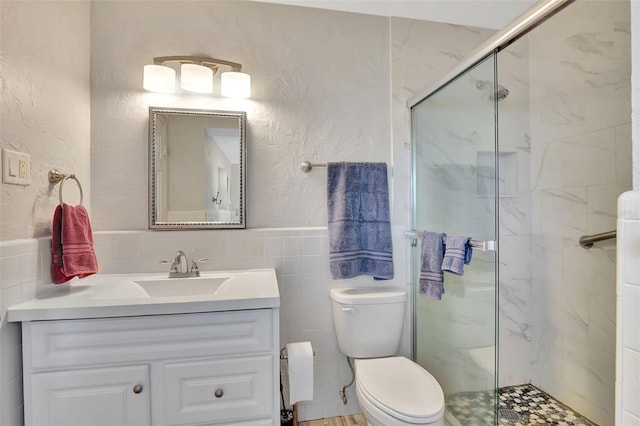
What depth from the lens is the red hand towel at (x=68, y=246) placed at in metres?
1.28

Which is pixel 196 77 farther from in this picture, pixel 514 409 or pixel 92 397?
pixel 514 409

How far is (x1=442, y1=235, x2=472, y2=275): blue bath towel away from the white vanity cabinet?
770 millimetres

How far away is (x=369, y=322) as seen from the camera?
1.64 meters

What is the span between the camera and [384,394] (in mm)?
1312

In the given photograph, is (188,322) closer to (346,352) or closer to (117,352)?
(117,352)

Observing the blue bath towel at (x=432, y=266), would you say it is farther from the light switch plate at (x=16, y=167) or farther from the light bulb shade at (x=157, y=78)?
the light switch plate at (x=16, y=167)

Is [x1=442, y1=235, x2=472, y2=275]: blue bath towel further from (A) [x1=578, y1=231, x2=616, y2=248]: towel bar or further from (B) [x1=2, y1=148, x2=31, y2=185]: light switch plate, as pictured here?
(B) [x1=2, y1=148, x2=31, y2=185]: light switch plate

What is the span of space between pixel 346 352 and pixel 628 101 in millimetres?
1811

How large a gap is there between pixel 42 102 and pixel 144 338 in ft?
3.38

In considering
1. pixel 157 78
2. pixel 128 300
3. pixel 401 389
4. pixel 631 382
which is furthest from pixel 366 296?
pixel 157 78

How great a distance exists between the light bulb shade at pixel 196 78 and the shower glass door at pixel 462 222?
3.81 feet

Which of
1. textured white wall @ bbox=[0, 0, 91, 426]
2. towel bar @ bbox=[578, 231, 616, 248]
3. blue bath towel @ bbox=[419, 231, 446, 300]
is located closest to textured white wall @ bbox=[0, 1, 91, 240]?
textured white wall @ bbox=[0, 0, 91, 426]

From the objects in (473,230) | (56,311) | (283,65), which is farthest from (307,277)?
(283,65)

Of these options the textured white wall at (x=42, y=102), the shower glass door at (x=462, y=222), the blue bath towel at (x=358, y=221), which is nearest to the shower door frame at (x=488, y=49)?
the shower glass door at (x=462, y=222)
